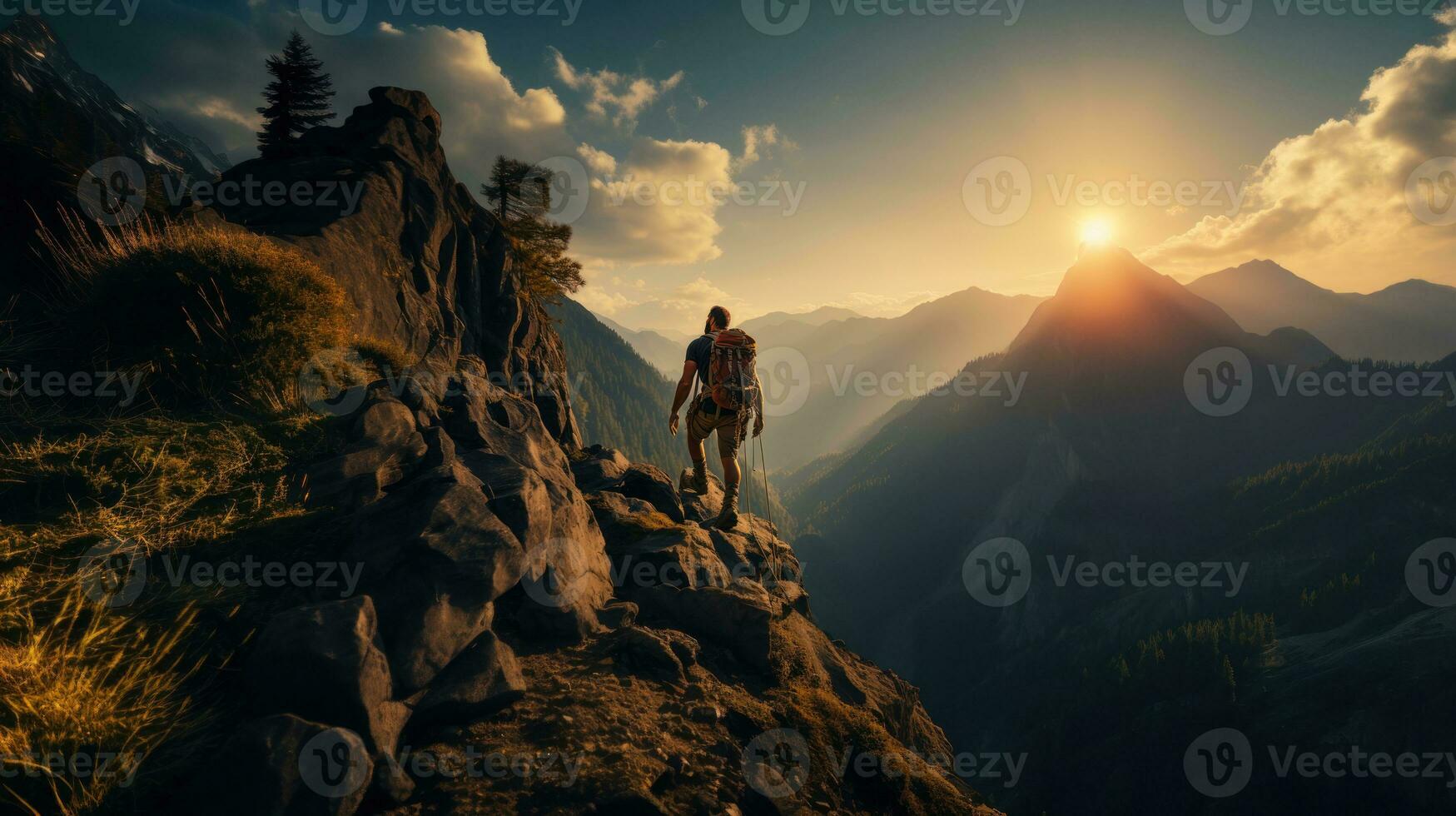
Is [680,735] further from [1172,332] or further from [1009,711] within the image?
[1172,332]

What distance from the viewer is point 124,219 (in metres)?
8.78

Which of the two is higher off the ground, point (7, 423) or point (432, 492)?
point (7, 423)

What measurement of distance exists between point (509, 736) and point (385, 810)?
3.69 feet

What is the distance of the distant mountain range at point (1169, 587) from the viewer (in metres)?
84.6

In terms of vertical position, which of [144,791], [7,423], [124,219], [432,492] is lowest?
[144,791]

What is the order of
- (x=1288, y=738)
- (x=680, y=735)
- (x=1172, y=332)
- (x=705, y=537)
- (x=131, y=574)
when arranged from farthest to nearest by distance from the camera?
1. (x=1172, y=332)
2. (x=1288, y=738)
3. (x=705, y=537)
4. (x=680, y=735)
5. (x=131, y=574)

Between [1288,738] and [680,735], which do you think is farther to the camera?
[1288,738]

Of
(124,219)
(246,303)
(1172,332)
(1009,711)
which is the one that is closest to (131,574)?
(246,303)
